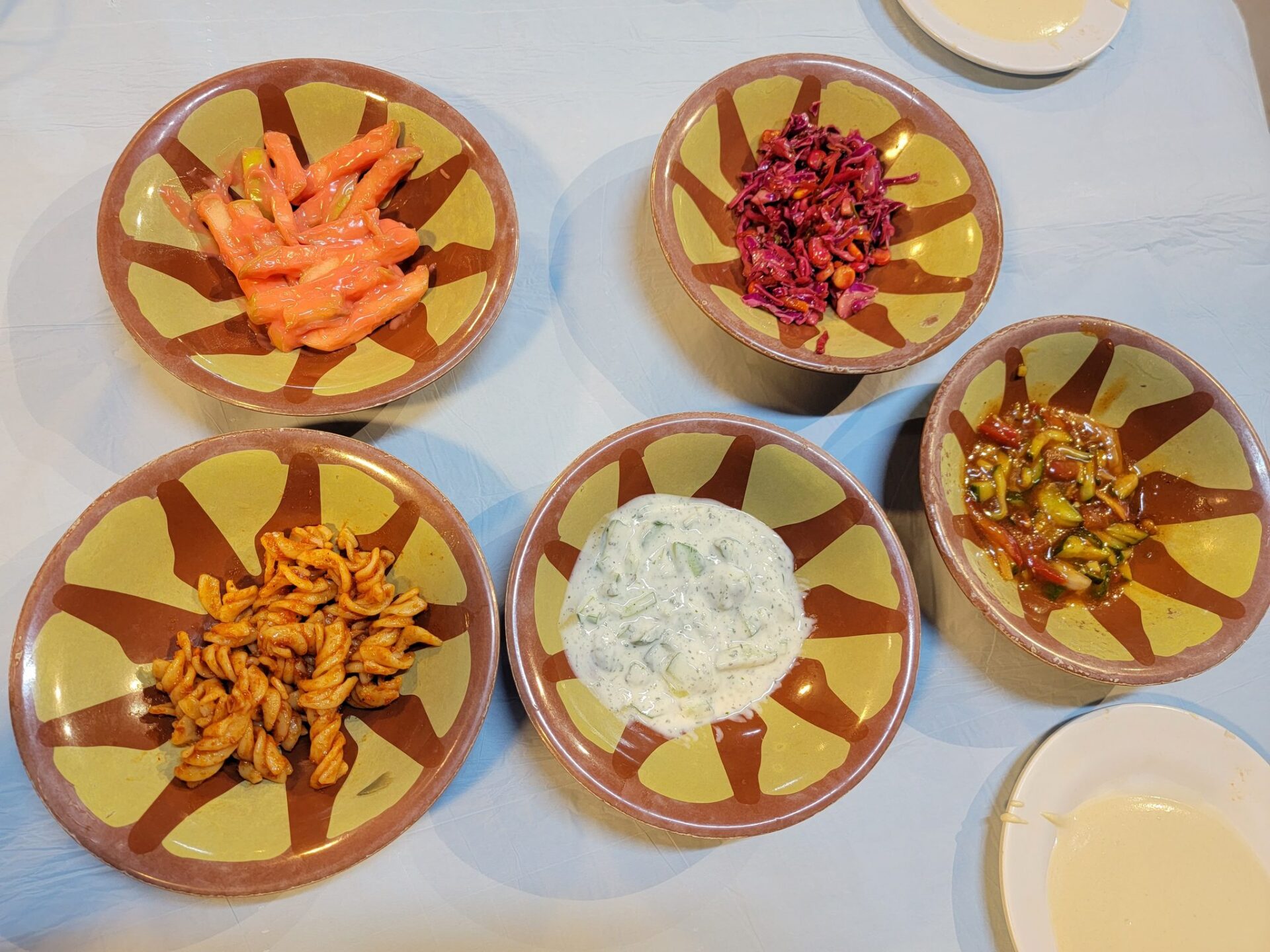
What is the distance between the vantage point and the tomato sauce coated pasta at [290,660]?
1791 mm

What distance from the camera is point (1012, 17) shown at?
2697 millimetres

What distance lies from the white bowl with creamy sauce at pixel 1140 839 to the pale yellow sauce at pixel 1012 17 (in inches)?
78.9

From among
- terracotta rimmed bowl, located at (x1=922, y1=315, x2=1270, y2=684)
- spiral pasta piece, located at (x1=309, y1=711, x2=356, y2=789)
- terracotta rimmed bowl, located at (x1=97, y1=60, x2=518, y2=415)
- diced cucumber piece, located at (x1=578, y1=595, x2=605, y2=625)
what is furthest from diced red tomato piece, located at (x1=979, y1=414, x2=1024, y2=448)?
spiral pasta piece, located at (x1=309, y1=711, x2=356, y2=789)

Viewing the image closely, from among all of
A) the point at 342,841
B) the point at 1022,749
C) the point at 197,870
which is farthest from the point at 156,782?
the point at 1022,749

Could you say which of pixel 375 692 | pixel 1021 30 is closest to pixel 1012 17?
pixel 1021 30

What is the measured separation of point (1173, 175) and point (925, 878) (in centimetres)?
226

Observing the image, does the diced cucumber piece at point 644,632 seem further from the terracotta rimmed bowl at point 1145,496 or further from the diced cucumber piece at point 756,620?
the terracotta rimmed bowl at point 1145,496

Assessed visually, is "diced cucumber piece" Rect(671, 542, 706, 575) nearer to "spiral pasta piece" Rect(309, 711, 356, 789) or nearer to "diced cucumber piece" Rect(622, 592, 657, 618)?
"diced cucumber piece" Rect(622, 592, 657, 618)

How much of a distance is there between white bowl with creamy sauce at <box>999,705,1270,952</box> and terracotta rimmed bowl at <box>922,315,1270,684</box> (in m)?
0.23

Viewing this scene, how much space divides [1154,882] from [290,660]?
6.82 ft

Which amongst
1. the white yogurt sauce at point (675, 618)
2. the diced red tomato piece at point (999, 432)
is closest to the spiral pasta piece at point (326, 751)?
the white yogurt sauce at point (675, 618)

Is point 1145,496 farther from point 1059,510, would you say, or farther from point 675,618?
point 675,618

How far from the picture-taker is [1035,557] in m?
2.14

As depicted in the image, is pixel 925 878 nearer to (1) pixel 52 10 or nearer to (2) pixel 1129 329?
(2) pixel 1129 329
